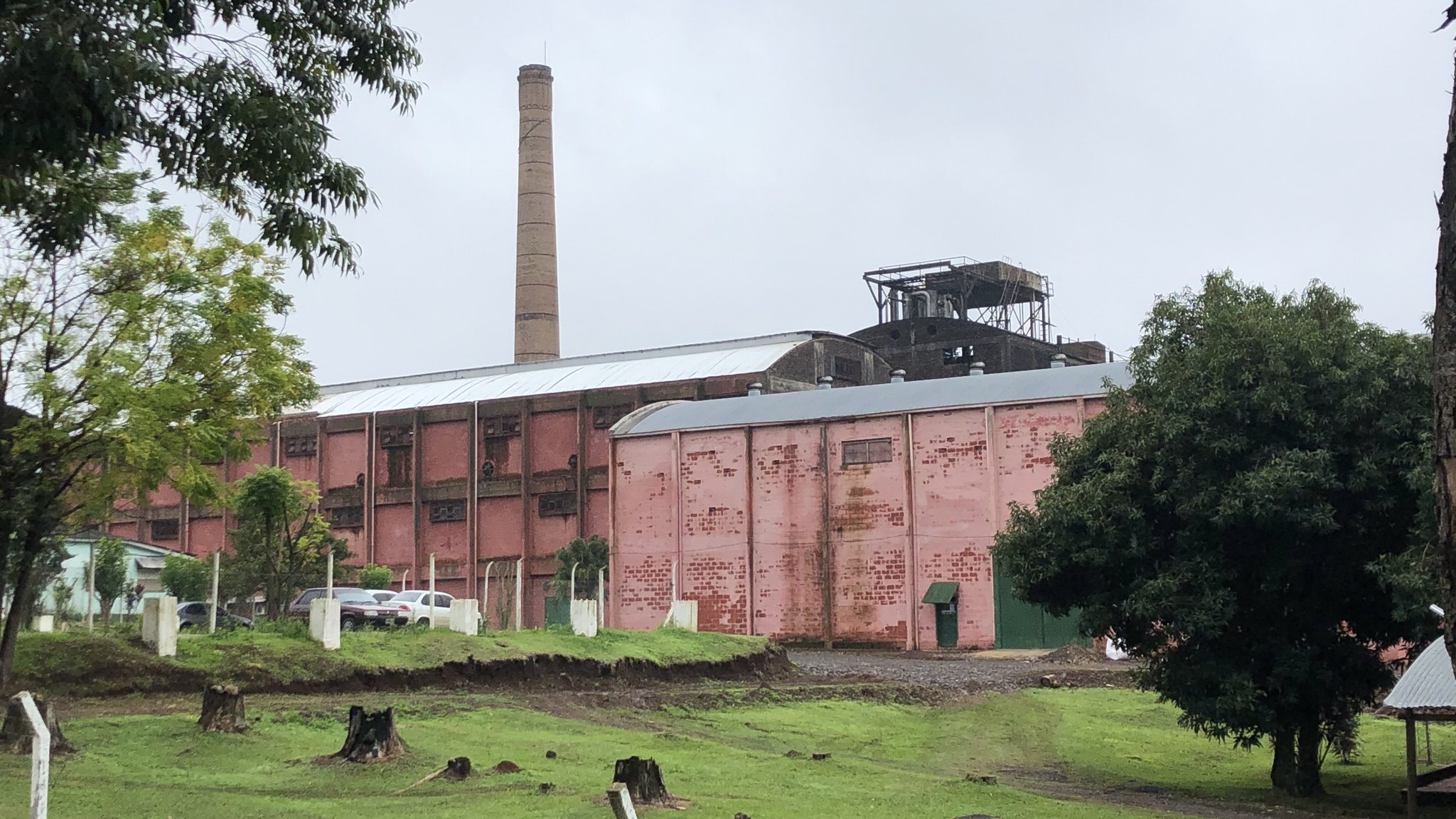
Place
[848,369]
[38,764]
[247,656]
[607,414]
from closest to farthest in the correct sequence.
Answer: [38,764] < [247,656] < [607,414] < [848,369]

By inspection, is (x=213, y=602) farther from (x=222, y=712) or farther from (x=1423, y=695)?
(x=1423, y=695)

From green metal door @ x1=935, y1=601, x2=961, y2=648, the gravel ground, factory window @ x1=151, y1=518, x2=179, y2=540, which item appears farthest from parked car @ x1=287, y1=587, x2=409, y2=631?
factory window @ x1=151, y1=518, x2=179, y2=540

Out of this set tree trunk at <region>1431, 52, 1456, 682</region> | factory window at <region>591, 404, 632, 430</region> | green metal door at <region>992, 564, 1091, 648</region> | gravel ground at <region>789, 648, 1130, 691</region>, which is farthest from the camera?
factory window at <region>591, 404, 632, 430</region>

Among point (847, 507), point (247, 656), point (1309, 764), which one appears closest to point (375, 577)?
point (847, 507)

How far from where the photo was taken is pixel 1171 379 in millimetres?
19078

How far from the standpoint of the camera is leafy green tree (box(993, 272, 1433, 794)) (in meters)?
17.8

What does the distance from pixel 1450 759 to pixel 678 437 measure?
972 inches

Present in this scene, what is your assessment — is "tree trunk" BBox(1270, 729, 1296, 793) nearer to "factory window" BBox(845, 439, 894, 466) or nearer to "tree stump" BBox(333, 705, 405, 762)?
"tree stump" BBox(333, 705, 405, 762)

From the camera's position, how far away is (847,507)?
134 ft

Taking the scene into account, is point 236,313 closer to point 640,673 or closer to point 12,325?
point 12,325

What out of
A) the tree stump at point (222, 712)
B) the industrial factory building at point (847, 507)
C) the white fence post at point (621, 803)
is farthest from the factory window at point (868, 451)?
the white fence post at point (621, 803)

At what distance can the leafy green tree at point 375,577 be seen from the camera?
46.6 metres

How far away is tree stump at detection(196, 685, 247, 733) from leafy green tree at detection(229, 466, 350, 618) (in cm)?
496

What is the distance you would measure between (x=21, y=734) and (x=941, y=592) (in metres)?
27.0
